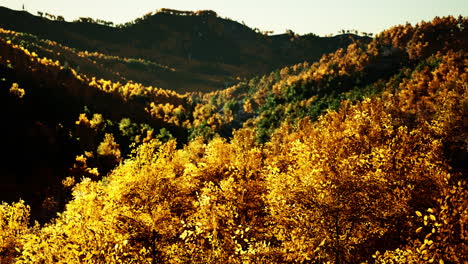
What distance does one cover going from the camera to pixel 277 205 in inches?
1039

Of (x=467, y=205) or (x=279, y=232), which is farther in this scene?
(x=279, y=232)

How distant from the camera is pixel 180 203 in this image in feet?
134

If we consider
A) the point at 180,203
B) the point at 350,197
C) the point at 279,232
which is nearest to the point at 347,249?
the point at 350,197

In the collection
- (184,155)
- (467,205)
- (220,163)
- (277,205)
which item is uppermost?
(467,205)

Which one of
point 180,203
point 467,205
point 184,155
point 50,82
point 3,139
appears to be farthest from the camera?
point 50,82

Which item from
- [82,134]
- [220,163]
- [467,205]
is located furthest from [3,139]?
[467,205]

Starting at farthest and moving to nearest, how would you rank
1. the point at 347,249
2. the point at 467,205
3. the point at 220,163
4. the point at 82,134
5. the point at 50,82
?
the point at 50,82 < the point at 82,134 < the point at 220,163 < the point at 347,249 < the point at 467,205

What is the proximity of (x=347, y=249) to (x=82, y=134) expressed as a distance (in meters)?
140

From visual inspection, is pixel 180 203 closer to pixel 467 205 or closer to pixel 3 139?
pixel 467 205

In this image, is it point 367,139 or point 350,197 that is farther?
point 367,139

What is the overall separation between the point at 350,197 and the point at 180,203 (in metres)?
23.0

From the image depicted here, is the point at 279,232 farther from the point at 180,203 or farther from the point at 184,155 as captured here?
the point at 184,155

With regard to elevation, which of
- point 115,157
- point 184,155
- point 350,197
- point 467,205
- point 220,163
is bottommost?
point 115,157

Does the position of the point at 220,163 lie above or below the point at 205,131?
above
